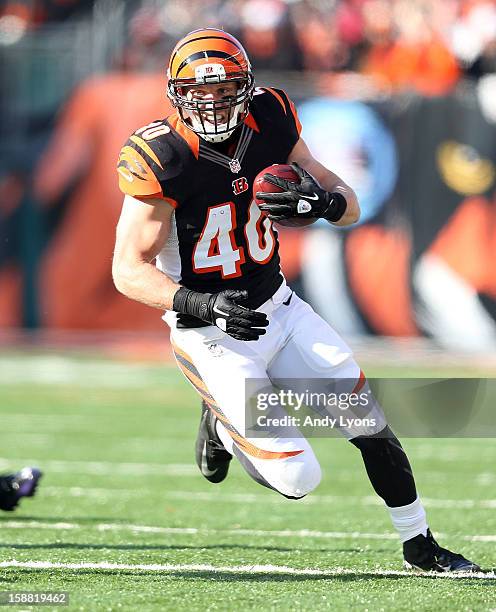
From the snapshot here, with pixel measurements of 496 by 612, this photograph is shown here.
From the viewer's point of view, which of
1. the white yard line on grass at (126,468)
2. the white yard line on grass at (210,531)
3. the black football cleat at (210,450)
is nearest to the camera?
the black football cleat at (210,450)

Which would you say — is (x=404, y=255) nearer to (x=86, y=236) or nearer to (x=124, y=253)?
(x=86, y=236)

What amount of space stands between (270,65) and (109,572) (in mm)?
9001

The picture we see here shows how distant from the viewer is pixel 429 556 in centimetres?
420

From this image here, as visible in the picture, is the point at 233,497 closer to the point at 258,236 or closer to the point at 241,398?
the point at 241,398

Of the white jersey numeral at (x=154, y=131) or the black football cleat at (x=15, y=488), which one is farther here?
the black football cleat at (x=15, y=488)

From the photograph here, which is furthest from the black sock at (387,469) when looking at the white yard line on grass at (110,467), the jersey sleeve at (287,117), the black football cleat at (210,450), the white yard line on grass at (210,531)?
the white yard line on grass at (110,467)

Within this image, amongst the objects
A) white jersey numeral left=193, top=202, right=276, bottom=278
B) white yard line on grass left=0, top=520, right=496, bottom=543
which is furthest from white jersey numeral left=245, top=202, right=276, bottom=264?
white yard line on grass left=0, top=520, right=496, bottom=543

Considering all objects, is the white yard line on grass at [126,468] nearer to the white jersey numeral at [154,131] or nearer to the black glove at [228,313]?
the black glove at [228,313]

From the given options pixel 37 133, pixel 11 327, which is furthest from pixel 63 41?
pixel 11 327

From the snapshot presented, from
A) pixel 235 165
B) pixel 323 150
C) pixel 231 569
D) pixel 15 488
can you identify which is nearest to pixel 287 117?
pixel 235 165

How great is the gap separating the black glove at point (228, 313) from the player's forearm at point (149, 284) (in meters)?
0.06

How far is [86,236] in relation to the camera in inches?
469

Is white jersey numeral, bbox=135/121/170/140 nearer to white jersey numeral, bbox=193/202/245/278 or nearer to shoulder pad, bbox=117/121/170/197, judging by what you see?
shoulder pad, bbox=117/121/170/197

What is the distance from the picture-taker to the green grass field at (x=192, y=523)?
3.87 meters
